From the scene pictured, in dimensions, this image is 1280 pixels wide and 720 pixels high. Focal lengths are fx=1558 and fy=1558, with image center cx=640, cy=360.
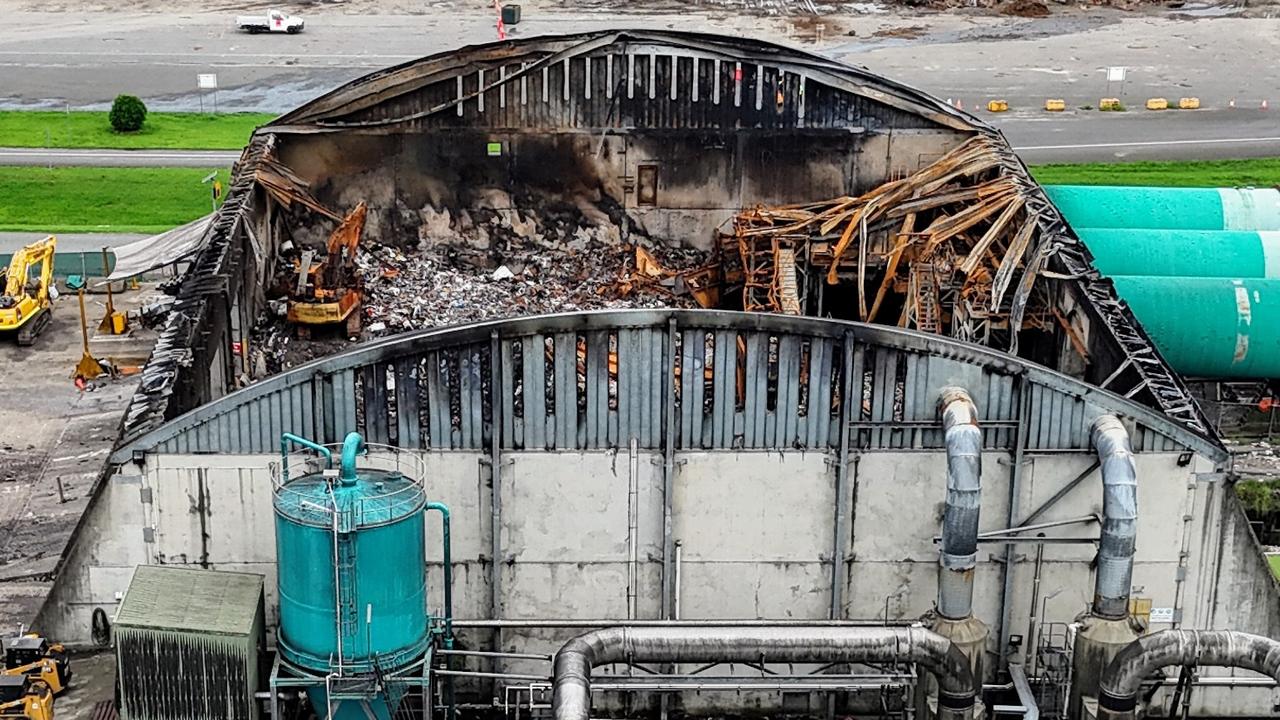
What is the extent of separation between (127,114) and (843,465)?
36.6 meters

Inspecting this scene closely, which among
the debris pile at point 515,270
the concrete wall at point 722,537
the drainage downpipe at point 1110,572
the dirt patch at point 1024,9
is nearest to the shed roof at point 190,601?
the concrete wall at point 722,537

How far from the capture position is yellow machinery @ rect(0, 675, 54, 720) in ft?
52.4

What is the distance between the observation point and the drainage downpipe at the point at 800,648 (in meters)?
15.4

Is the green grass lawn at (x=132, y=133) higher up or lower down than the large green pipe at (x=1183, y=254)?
higher up

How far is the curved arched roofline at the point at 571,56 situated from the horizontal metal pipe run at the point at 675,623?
42.0ft

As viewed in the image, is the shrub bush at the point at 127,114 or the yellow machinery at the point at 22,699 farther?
the shrub bush at the point at 127,114

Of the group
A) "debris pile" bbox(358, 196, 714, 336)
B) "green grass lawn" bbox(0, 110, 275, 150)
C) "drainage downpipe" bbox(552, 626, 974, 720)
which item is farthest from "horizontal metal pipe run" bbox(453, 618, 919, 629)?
"green grass lawn" bbox(0, 110, 275, 150)

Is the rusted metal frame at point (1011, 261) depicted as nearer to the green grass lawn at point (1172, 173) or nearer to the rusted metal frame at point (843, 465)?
the rusted metal frame at point (843, 465)

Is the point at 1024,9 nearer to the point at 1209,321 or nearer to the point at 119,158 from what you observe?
the point at 119,158

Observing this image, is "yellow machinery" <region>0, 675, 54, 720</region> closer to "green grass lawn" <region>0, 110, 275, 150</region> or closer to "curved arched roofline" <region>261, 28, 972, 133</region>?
"curved arched roofline" <region>261, 28, 972, 133</region>

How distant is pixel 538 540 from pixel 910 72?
41.9 m

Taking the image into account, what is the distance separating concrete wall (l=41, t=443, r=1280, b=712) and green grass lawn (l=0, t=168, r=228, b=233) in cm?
2383

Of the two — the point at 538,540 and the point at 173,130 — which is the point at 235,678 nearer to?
the point at 538,540

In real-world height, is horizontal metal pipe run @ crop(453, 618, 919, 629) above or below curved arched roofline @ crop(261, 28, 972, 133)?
below
